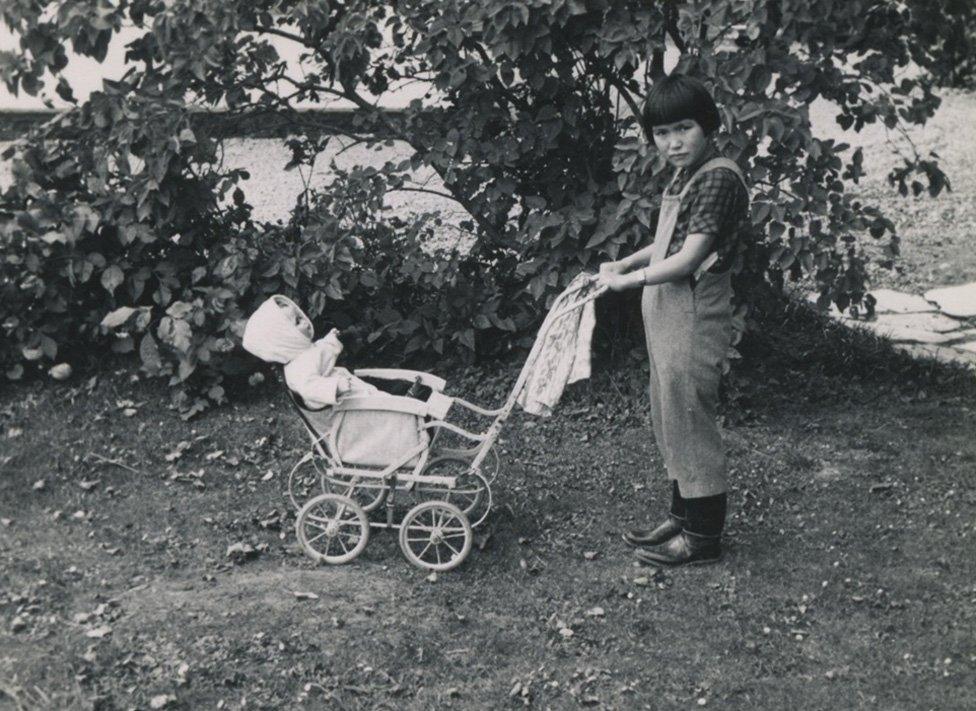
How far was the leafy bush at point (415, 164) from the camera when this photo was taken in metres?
5.16

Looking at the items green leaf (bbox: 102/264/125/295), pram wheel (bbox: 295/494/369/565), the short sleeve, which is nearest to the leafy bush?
green leaf (bbox: 102/264/125/295)

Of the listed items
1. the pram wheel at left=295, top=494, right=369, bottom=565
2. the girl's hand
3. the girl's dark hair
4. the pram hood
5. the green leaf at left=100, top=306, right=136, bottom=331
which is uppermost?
the girl's dark hair

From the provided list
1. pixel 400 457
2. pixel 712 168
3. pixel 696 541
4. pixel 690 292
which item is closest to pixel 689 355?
pixel 690 292

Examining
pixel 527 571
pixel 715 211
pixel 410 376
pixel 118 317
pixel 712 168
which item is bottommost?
pixel 527 571

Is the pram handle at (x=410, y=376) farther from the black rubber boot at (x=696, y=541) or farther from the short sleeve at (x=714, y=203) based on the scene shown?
the short sleeve at (x=714, y=203)

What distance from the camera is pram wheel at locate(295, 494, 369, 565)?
4551mm

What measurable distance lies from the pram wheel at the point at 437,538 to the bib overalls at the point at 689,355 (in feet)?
2.81

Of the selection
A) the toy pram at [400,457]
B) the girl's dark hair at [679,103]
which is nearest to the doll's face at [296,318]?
the toy pram at [400,457]

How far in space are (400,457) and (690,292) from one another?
4.24ft

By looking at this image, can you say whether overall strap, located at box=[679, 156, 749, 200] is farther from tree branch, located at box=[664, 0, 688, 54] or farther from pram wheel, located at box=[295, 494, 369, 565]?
pram wheel, located at box=[295, 494, 369, 565]

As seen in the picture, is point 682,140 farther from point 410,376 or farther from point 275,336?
point 275,336

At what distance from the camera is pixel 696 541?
4562mm

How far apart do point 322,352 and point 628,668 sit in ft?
5.45

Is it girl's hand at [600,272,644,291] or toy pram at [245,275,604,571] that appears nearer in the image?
girl's hand at [600,272,644,291]
